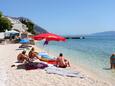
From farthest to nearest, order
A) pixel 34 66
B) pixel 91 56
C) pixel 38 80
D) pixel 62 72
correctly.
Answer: pixel 91 56 < pixel 34 66 < pixel 62 72 < pixel 38 80

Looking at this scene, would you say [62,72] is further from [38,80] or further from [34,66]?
[38,80]

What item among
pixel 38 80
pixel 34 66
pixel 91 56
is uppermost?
pixel 34 66

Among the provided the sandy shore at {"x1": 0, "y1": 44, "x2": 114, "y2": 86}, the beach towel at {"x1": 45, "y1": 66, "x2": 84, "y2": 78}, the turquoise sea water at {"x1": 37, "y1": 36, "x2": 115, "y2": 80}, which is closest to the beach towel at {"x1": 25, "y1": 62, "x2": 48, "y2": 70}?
the beach towel at {"x1": 45, "y1": 66, "x2": 84, "y2": 78}

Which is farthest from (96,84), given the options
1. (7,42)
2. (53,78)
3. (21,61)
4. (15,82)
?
(7,42)

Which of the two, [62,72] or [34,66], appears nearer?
[62,72]

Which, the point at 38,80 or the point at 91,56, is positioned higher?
the point at 38,80

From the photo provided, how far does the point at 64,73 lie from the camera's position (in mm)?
13281

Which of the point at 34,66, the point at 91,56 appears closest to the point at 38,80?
the point at 34,66

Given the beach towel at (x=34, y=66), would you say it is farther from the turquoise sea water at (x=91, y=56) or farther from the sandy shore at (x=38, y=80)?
the turquoise sea water at (x=91, y=56)

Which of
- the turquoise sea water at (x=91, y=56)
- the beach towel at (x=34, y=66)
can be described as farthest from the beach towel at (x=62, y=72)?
the turquoise sea water at (x=91, y=56)

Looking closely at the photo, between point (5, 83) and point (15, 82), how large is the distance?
501mm

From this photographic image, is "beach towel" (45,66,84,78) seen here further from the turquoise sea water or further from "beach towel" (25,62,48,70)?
the turquoise sea water

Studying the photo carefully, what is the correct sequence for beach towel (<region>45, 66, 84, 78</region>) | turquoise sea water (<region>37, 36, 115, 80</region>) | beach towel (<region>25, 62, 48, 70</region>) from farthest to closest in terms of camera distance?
turquoise sea water (<region>37, 36, 115, 80</region>) < beach towel (<region>25, 62, 48, 70</region>) < beach towel (<region>45, 66, 84, 78</region>)

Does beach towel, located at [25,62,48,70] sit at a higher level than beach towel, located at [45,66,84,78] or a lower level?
higher
